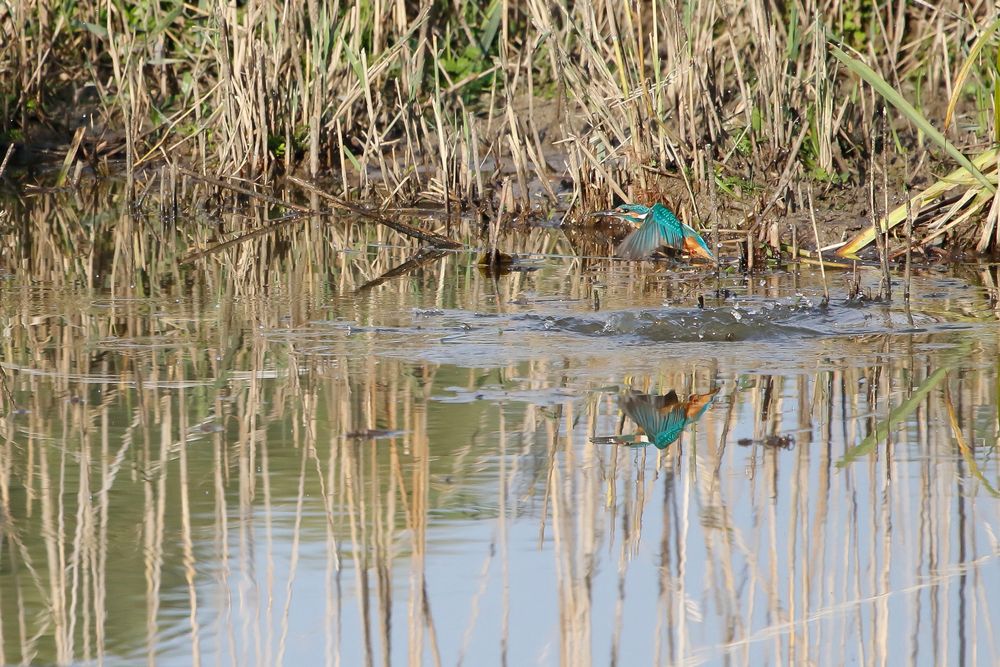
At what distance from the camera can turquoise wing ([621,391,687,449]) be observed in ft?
12.4

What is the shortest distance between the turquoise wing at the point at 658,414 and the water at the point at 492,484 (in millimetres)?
57

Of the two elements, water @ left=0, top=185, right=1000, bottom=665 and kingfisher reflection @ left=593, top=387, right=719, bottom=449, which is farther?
kingfisher reflection @ left=593, top=387, right=719, bottom=449

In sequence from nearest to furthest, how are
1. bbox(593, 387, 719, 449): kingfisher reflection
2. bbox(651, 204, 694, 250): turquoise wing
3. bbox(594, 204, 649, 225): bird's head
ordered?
bbox(593, 387, 719, 449): kingfisher reflection
bbox(651, 204, 694, 250): turquoise wing
bbox(594, 204, 649, 225): bird's head

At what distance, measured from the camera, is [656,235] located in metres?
6.62

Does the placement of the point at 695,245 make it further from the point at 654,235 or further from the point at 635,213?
the point at 635,213

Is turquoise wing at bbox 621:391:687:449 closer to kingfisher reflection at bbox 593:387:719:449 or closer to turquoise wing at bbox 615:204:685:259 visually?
kingfisher reflection at bbox 593:387:719:449

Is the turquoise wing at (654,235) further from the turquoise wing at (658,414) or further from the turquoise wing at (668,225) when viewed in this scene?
the turquoise wing at (658,414)

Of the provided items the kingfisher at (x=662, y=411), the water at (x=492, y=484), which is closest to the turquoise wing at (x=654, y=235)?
the water at (x=492, y=484)

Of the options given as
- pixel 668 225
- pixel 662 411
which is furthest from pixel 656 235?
pixel 662 411

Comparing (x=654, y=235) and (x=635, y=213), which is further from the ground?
(x=635, y=213)

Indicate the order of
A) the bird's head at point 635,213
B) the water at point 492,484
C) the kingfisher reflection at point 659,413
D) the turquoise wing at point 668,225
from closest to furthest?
the water at point 492,484 < the kingfisher reflection at point 659,413 < the turquoise wing at point 668,225 < the bird's head at point 635,213

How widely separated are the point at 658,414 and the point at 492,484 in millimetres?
711

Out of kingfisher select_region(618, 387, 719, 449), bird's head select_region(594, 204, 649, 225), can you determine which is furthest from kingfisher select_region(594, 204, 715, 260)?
kingfisher select_region(618, 387, 719, 449)

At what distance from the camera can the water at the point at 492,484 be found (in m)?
2.71
